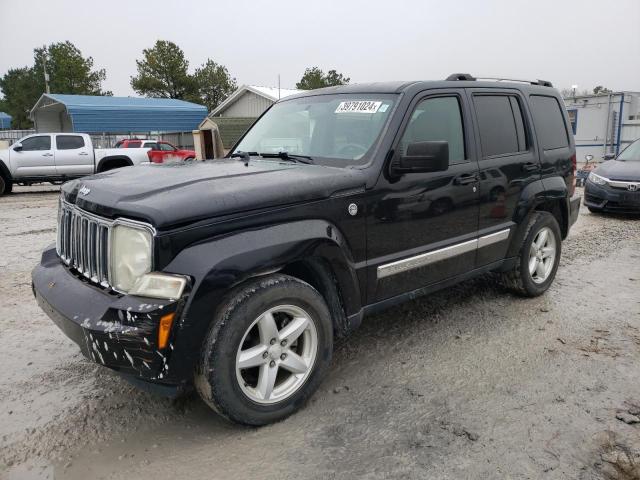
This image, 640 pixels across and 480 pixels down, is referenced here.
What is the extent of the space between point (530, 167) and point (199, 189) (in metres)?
3.02

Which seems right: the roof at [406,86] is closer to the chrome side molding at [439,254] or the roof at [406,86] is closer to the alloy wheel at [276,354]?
the chrome side molding at [439,254]

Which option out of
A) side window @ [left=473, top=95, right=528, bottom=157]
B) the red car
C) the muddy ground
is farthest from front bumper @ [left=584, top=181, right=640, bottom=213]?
the red car

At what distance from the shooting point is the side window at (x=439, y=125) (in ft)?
11.7

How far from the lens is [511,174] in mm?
4168

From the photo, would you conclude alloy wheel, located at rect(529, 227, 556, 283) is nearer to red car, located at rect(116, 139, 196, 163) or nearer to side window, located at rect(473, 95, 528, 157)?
side window, located at rect(473, 95, 528, 157)

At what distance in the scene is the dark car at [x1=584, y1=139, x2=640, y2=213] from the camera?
8711 millimetres

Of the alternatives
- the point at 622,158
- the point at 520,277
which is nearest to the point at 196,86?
the point at 622,158

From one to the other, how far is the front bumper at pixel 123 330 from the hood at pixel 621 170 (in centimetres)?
894

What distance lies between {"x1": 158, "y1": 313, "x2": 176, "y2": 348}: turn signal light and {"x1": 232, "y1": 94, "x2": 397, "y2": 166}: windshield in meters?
1.57

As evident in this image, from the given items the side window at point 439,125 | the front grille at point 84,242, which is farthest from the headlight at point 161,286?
the side window at point 439,125

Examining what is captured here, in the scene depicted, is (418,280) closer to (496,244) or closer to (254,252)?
Answer: (496,244)

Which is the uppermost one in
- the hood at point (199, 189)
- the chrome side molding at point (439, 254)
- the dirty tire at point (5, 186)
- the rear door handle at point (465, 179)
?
the hood at point (199, 189)

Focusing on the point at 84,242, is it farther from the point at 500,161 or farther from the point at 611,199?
the point at 611,199

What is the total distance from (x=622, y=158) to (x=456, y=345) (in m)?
7.98
